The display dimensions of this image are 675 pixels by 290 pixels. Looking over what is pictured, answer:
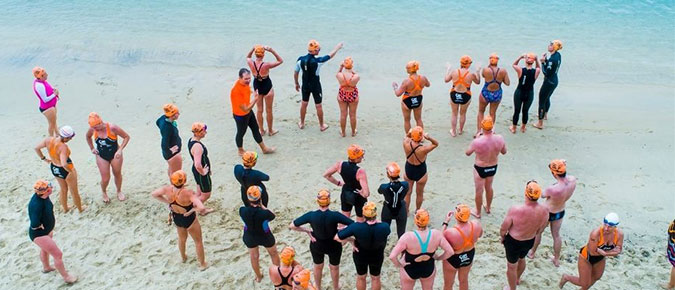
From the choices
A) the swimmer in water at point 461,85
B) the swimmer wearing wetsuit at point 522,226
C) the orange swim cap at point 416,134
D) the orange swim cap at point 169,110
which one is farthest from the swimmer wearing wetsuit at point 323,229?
the swimmer in water at point 461,85

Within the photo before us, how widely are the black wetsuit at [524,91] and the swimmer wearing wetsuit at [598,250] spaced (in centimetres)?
464

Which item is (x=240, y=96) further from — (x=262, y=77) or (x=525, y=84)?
(x=525, y=84)

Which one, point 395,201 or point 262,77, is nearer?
point 395,201

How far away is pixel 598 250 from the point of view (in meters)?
6.26

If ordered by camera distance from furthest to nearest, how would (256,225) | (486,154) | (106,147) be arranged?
(106,147)
(486,154)
(256,225)

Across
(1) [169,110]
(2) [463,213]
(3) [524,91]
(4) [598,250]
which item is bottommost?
(4) [598,250]

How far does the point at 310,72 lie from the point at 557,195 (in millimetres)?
5333

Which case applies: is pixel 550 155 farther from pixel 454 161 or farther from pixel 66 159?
pixel 66 159

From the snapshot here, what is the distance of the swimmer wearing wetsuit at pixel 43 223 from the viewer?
6.92 meters

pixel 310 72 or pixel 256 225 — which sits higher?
pixel 310 72

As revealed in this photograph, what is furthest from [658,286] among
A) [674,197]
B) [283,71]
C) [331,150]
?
[283,71]

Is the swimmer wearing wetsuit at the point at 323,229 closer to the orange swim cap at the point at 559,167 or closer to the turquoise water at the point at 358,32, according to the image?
the orange swim cap at the point at 559,167

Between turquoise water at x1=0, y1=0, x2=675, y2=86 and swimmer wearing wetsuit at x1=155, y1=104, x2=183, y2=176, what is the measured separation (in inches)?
294

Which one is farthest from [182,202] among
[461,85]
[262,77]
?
[461,85]
